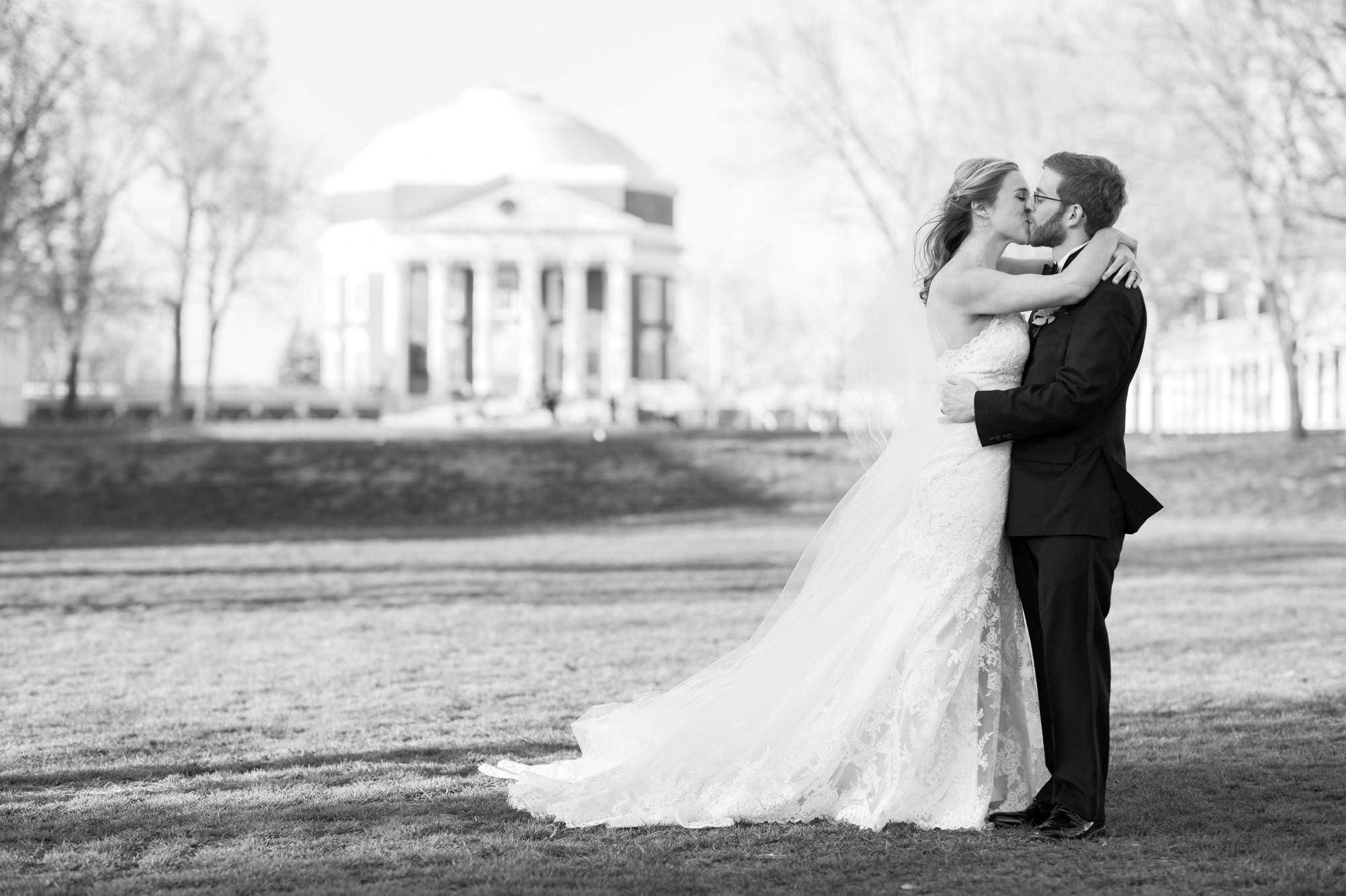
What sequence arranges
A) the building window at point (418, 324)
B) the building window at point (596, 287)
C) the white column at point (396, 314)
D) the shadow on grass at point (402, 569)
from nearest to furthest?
the shadow on grass at point (402, 569)
the white column at point (396, 314)
the building window at point (418, 324)
the building window at point (596, 287)

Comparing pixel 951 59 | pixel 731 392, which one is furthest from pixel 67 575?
pixel 731 392

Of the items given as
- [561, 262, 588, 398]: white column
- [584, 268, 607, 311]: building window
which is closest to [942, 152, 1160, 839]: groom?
[561, 262, 588, 398]: white column

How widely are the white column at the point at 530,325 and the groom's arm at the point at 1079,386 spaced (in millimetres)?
80949

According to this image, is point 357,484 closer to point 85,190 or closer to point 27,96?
point 27,96

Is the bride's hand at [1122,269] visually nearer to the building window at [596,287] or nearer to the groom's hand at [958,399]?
the groom's hand at [958,399]

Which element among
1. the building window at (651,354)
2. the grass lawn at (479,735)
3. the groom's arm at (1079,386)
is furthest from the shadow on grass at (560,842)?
the building window at (651,354)

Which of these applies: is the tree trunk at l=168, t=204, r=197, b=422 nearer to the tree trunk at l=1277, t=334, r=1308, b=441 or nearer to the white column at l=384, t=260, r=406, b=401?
the tree trunk at l=1277, t=334, r=1308, b=441

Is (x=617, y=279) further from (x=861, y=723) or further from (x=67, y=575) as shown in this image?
(x=861, y=723)

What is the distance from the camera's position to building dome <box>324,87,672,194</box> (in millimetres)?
95750

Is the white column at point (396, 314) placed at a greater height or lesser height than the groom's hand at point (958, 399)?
greater

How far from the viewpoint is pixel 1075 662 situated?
6344 millimetres

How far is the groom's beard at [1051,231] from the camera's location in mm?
6461

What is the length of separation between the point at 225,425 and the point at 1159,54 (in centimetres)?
2643

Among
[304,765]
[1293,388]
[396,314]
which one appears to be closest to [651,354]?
[396,314]
